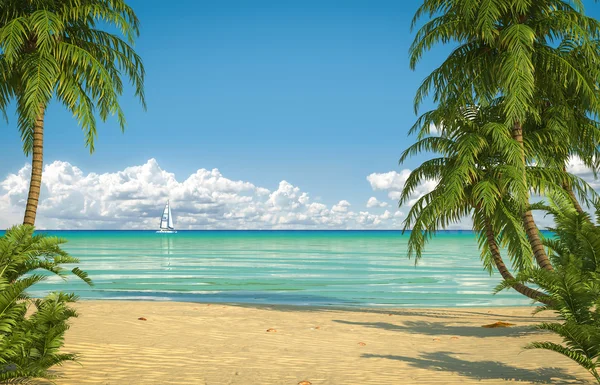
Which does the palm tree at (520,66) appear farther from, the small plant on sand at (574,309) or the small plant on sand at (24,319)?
the small plant on sand at (24,319)

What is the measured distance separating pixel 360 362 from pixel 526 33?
27.3ft

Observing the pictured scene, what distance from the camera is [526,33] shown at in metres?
11.7

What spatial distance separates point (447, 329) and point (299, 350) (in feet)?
13.7

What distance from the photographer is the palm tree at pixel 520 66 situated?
11.7 meters

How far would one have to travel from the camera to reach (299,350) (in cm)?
892

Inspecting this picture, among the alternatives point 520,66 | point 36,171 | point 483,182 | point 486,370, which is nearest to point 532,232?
point 483,182

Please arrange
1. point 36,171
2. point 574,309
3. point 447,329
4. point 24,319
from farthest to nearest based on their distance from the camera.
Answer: point 36,171 < point 447,329 < point 574,309 < point 24,319

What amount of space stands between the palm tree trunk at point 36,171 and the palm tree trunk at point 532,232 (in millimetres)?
11221

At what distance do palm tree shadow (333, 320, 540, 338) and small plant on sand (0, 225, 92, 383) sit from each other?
7377mm

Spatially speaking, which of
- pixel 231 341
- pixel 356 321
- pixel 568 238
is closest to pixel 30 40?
pixel 231 341

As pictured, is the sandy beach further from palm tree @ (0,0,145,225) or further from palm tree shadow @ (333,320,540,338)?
palm tree @ (0,0,145,225)

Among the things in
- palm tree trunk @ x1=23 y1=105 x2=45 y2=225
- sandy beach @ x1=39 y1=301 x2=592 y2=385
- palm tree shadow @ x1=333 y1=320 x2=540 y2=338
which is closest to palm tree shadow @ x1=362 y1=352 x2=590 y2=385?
sandy beach @ x1=39 y1=301 x2=592 y2=385

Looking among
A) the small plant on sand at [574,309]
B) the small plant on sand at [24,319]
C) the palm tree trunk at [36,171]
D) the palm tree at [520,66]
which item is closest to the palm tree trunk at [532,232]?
the palm tree at [520,66]

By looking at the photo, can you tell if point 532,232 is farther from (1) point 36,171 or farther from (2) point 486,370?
(1) point 36,171
